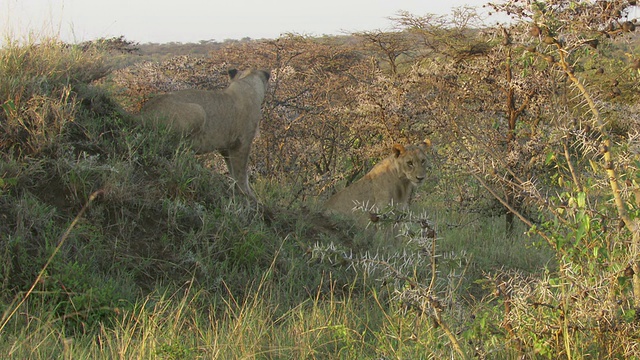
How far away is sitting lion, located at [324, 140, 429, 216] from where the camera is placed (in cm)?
801

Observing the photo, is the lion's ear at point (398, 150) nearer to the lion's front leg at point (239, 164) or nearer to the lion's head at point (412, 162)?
the lion's head at point (412, 162)

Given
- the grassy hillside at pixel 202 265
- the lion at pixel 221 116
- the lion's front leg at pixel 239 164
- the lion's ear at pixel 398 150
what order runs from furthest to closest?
the lion's ear at pixel 398 150
the lion's front leg at pixel 239 164
the lion at pixel 221 116
the grassy hillside at pixel 202 265

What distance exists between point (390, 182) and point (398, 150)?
375 mm

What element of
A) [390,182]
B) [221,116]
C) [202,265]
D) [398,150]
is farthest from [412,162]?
[202,265]

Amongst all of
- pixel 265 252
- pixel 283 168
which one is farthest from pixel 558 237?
pixel 283 168

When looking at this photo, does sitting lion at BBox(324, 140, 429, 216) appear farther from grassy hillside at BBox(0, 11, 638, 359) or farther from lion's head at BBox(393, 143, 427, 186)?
grassy hillside at BBox(0, 11, 638, 359)

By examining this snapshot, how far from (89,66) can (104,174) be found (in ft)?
5.29

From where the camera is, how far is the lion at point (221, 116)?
22.5 feet

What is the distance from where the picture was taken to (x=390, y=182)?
322 inches

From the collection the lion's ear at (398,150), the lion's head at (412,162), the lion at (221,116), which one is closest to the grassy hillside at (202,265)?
the lion at (221,116)

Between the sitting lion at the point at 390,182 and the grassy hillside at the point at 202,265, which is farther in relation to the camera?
the sitting lion at the point at 390,182

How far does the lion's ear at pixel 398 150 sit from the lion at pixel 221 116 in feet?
4.87

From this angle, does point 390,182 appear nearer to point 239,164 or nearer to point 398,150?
point 398,150

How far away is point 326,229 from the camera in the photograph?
22.0ft
